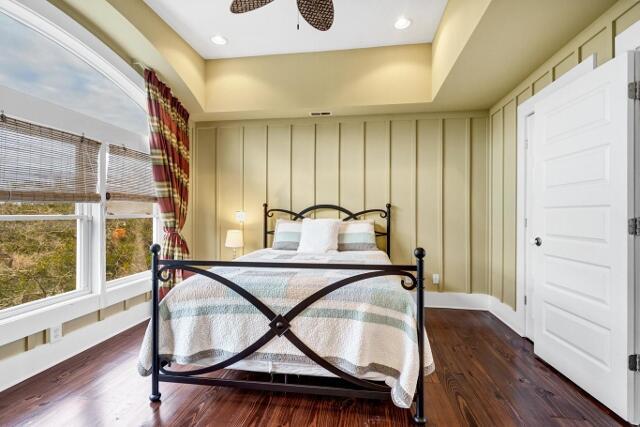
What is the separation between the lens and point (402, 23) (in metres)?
2.84

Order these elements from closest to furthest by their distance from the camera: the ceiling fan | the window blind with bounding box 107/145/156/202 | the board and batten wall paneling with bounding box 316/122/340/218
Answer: the ceiling fan → the window blind with bounding box 107/145/156/202 → the board and batten wall paneling with bounding box 316/122/340/218

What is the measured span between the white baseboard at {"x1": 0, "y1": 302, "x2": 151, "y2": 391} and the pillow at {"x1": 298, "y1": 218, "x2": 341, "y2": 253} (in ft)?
5.97

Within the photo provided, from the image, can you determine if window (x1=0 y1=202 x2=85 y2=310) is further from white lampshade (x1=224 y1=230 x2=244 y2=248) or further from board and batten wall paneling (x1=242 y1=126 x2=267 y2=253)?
board and batten wall paneling (x1=242 y1=126 x2=267 y2=253)

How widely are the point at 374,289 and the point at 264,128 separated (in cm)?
293

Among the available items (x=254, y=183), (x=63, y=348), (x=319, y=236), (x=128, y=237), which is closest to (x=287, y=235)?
(x=319, y=236)

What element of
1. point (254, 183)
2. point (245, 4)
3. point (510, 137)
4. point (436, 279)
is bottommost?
point (436, 279)

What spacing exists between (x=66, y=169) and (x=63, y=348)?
137 centimetres

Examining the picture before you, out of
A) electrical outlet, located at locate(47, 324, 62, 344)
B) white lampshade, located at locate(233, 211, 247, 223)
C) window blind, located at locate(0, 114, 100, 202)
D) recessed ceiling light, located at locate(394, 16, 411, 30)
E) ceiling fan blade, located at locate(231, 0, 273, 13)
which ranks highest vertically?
recessed ceiling light, located at locate(394, 16, 411, 30)

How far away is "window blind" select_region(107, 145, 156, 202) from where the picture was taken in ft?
9.02

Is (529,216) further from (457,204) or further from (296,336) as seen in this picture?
(296,336)

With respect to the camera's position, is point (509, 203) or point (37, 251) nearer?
point (37, 251)

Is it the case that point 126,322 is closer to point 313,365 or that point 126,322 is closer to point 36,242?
point 36,242

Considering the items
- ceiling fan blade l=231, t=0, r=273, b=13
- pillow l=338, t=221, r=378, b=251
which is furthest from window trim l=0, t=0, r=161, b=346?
pillow l=338, t=221, r=378, b=251

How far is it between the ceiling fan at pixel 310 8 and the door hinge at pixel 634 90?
1.82 meters
